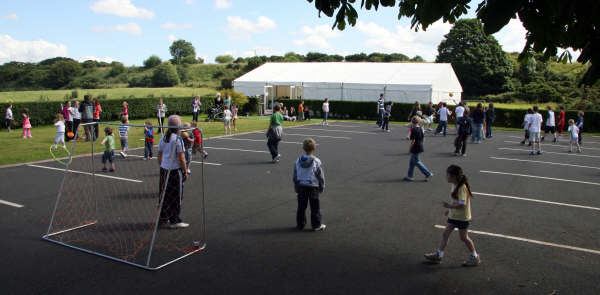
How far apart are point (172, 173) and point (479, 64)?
57.4m

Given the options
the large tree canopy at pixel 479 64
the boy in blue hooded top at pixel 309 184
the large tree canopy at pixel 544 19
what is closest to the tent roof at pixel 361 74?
the large tree canopy at pixel 479 64

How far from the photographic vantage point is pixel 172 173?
7.08 m

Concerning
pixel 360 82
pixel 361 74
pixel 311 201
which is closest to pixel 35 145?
pixel 311 201

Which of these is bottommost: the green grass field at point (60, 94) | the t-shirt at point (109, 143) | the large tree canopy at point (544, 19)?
the t-shirt at point (109, 143)

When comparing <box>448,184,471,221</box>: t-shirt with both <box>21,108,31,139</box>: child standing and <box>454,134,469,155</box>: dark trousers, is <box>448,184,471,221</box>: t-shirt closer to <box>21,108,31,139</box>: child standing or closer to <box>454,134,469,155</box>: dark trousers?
<box>454,134,469,155</box>: dark trousers

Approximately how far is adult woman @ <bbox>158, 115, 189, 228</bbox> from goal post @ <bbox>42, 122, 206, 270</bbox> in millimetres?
17

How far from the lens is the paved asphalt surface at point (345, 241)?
5.23m

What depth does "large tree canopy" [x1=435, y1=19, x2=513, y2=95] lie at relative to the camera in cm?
5634

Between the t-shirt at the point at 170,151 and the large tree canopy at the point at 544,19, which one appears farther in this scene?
the t-shirt at the point at 170,151

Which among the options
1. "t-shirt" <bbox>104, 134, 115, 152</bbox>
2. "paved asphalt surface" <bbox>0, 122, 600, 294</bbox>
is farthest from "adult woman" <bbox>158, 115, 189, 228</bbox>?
"t-shirt" <bbox>104, 134, 115, 152</bbox>

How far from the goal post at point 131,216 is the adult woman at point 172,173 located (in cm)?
2

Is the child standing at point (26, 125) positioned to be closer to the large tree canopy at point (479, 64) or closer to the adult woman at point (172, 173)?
the adult woman at point (172, 173)

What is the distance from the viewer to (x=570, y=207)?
8.91 metres

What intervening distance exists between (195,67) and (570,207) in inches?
2984
